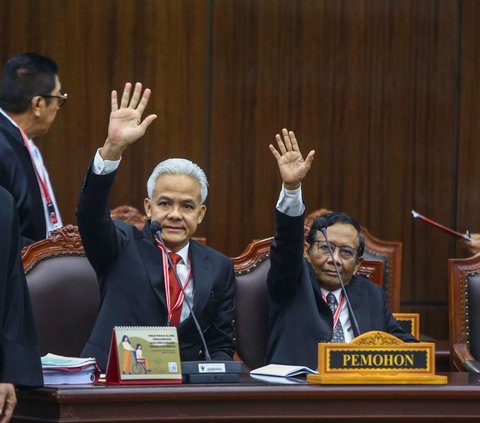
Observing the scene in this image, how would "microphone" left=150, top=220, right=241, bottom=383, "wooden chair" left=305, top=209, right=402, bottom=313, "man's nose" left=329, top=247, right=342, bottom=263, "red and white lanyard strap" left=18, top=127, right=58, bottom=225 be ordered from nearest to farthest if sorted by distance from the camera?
1. "microphone" left=150, top=220, right=241, bottom=383
2. "man's nose" left=329, top=247, right=342, bottom=263
3. "red and white lanyard strap" left=18, top=127, right=58, bottom=225
4. "wooden chair" left=305, top=209, right=402, bottom=313

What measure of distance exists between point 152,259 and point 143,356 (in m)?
0.69

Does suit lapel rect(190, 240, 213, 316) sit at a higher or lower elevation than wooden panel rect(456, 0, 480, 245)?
lower

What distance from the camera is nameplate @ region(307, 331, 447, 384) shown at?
136 inches

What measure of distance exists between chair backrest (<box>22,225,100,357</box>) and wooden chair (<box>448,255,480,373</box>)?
1473mm

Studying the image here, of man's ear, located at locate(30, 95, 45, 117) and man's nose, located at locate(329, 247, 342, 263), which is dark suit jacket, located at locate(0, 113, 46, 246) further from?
man's nose, located at locate(329, 247, 342, 263)

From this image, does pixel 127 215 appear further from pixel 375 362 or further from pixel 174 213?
pixel 375 362

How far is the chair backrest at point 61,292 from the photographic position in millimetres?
3992

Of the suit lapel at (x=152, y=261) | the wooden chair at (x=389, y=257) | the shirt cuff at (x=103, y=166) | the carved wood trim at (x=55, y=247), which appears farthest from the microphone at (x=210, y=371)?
the wooden chair at (x=389, y=257)

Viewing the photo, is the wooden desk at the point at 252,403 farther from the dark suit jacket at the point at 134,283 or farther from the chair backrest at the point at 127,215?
the chair backrest at the point at 127,215

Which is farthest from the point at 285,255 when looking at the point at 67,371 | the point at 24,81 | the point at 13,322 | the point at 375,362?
the point at 24,81

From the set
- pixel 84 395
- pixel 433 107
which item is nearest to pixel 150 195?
pixel 84 395

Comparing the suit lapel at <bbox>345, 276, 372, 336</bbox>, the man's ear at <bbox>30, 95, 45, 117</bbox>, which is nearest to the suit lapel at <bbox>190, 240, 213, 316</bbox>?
the suit lapel at <bbox>345, 276, 372, 336</bbox>

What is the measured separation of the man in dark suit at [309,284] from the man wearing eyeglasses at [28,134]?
3.10 ft

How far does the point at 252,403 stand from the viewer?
328 cm
